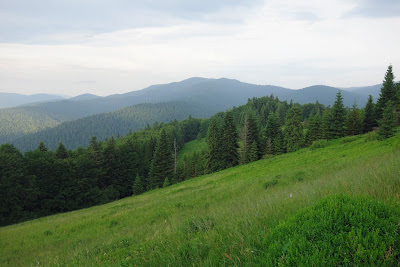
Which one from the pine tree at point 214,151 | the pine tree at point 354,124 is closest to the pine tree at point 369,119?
the pine tree at point 354,124

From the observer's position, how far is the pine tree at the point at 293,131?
1869 inches

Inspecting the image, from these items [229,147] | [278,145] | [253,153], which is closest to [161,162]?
[229,147]

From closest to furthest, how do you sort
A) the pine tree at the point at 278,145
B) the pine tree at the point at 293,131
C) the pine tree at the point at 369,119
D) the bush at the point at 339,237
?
1. the bush at the point at 339,237
2. the pine tree at the point at 369,119
3. the pine tree at the point at 293,131
4. the pine tree at the point at 278,145

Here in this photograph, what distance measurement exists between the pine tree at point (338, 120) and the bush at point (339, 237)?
46.2 metres

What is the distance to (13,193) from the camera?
3152cm

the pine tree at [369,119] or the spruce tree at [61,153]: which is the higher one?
the pine tree at [369,119]

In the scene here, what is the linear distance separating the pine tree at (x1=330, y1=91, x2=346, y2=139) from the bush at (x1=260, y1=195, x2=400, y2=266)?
4616 centimetres

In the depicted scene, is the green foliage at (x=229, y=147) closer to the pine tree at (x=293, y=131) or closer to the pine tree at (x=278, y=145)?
the pine tree at (x=278, y=145)

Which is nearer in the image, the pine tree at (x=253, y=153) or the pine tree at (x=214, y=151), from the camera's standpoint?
the pine tree at (x=253, y=153)

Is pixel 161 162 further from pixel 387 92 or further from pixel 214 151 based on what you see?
pixel 387 92

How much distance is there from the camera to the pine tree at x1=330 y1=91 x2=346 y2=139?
40938 millimetres

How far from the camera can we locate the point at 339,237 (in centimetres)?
240

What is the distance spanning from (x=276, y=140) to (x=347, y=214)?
51623 millimetres

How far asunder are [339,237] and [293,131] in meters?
50.5
